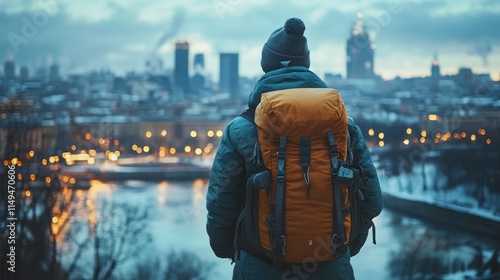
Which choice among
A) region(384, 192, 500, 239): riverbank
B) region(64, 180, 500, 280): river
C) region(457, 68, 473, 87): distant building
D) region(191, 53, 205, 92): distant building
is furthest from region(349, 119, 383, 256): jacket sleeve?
region(191, 53, 205, 92): distant building

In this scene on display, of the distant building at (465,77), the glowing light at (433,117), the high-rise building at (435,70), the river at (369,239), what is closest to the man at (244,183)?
the river at (369,239)

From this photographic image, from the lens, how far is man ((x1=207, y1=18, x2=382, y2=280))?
0.59 metres

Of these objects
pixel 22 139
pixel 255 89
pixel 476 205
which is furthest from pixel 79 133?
pixel 255 89

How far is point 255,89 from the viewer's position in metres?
0.61

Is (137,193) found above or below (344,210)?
below

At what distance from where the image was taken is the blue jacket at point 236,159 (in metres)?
0.59

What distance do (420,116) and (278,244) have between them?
19.7 metres

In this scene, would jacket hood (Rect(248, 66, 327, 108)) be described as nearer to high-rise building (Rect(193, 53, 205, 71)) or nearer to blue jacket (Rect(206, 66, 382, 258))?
blue jacket (Rect(206, 66, 382, 258))

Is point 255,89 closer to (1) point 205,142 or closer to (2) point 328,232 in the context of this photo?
(2) point 328,232

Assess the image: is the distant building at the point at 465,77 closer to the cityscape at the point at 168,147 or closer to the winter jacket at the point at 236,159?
the cityscape at the point at 168,147

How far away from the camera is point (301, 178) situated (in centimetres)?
55

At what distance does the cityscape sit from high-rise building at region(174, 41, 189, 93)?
7cm

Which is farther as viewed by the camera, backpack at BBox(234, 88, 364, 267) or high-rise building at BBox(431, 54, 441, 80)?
high-rise building at BBox(431, 54, 441, 80)

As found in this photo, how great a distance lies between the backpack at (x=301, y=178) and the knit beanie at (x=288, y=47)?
90mm
